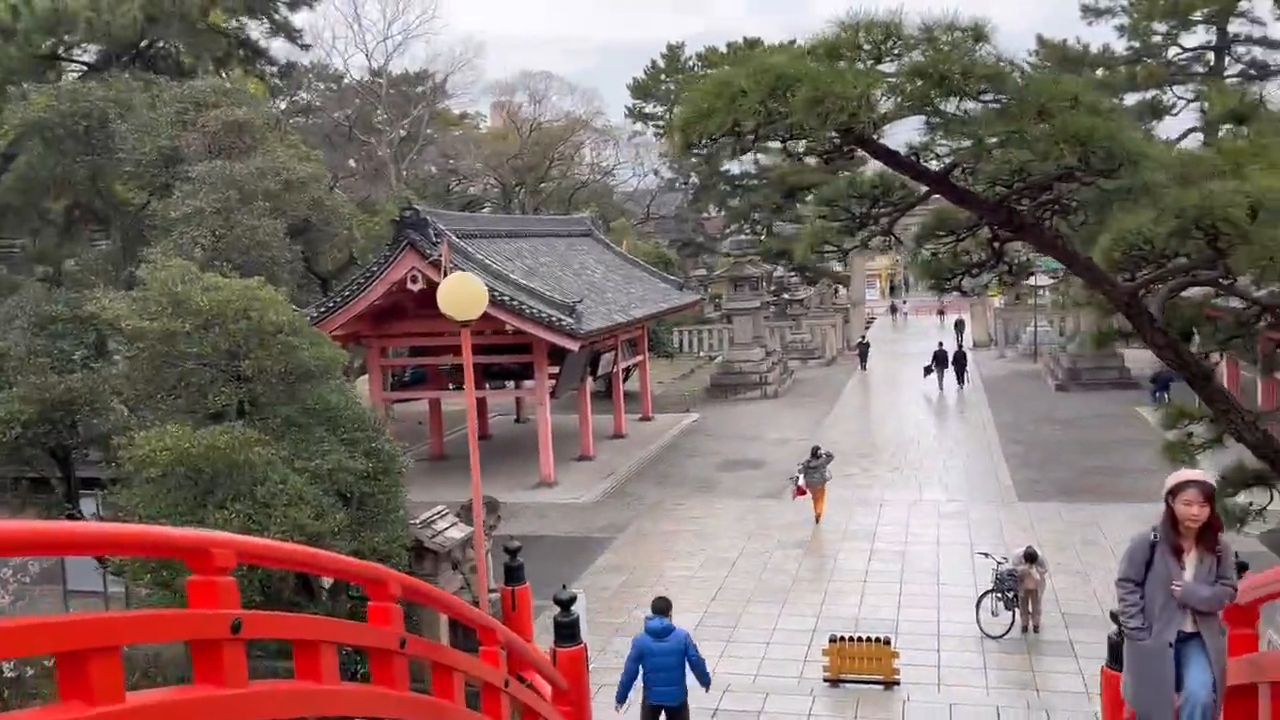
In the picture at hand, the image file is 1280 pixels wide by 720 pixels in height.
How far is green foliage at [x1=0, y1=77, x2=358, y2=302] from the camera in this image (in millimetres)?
13703

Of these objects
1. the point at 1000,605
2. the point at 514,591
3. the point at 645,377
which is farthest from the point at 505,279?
the point at 514,591

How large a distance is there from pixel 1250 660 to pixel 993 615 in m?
5.47

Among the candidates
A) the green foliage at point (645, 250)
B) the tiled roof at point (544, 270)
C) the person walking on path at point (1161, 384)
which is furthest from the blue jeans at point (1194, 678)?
the green foliage at point (645, 250)

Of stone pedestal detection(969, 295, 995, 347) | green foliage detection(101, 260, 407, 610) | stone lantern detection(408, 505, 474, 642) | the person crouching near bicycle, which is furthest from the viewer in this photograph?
stone pedestal detection(969, 295, 995, 347)

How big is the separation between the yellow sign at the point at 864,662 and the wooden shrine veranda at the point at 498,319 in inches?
345

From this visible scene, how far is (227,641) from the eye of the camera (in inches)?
136

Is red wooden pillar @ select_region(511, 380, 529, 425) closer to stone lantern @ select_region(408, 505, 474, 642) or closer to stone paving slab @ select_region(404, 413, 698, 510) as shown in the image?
stone paving slab @ select_region(404, 413, 698, 510)

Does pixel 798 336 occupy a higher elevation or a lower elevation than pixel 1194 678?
higher

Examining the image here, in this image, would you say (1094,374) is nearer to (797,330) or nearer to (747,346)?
(747,346)

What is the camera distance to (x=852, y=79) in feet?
16.4

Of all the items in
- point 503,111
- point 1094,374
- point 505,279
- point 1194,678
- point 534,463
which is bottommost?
point 534,463

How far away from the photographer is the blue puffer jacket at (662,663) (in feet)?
22.8

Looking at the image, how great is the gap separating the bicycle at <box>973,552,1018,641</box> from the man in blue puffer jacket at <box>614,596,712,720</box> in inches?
174

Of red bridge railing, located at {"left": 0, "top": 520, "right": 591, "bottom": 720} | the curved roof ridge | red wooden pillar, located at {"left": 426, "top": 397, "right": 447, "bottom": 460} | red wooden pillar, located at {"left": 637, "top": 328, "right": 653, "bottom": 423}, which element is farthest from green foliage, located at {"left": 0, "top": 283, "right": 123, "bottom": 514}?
red wooden pillar, located at {"left": 637, "top": 328, "right": 653, "bottom": 423}
